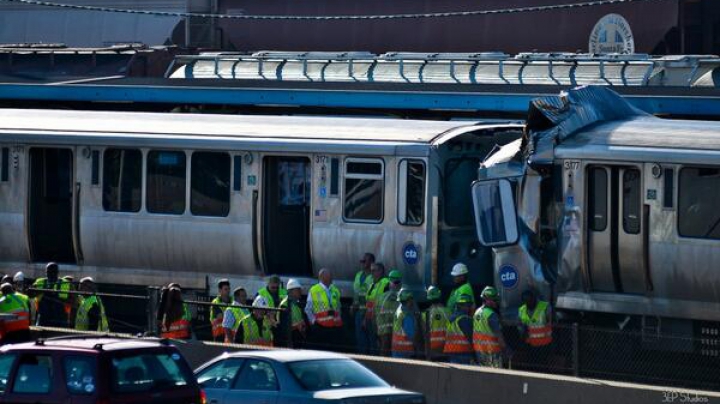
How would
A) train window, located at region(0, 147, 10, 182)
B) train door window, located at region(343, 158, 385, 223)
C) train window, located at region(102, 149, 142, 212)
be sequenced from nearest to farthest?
1. train door window, located at region(343, 158, 385, 223)
2. train window, located at region(102, 149, 142, 212)
3. train window, located at region(0, 147, 10, 182)

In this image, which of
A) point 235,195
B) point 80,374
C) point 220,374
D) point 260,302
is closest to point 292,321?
point 260,302

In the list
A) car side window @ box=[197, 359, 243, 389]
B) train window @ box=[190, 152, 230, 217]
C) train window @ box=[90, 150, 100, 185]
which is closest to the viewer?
car side window @ box=[197, 359, 243, 389]

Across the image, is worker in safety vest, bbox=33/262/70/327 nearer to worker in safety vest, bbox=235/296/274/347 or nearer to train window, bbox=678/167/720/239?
worker in safety vest, bbox=235/296/274/347

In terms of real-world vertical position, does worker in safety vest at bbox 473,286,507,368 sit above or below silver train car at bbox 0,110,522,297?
below

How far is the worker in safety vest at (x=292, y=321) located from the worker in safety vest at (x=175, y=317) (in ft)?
4.40

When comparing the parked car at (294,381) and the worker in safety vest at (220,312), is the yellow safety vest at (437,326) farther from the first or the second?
the parked car at (294,381)

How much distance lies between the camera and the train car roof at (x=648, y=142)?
17.3 m

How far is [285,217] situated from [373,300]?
2773 millimetres

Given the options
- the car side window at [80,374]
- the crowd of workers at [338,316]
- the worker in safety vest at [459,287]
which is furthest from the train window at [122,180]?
the car side window at [80,374]

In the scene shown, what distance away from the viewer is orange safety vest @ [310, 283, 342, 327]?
1889 cm

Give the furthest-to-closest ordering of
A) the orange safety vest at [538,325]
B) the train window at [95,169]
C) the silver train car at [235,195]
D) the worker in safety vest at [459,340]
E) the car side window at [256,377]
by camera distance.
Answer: the train window at [95,169]
the silver train car at [235,195]
the worker in safety vest at [459,340]
the orange safety vest at [538,325]
the car side window at [256,377]

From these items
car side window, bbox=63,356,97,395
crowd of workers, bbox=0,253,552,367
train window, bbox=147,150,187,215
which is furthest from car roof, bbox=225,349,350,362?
train window, bbox=147,150,187,215

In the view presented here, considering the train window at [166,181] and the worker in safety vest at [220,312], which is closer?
the worker in safety vest at [220,312]

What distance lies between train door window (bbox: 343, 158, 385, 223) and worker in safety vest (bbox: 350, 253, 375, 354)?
2.24 feet
